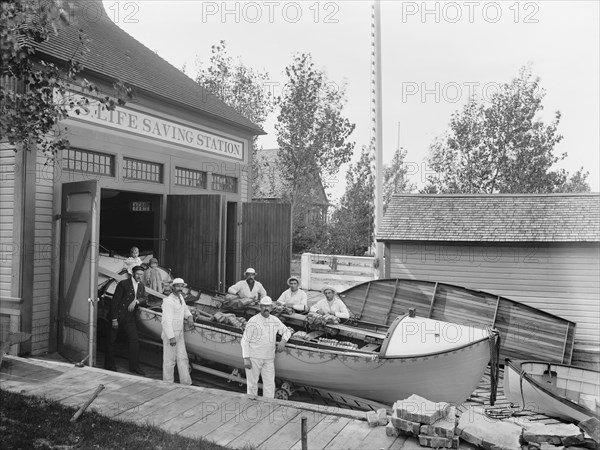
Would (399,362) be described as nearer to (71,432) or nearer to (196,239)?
(71,432)

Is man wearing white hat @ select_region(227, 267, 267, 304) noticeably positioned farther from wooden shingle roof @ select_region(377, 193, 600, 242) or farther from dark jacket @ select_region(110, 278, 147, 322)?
wooden shingle roof @ select_region(377, 193, 600, 242)

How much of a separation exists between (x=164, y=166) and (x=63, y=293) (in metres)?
4.43

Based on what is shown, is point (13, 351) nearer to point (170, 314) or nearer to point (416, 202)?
point (170, 314)

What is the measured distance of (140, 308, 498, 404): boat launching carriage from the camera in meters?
8.72

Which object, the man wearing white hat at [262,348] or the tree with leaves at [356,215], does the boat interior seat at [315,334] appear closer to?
the man wearing white hat at [262,348]

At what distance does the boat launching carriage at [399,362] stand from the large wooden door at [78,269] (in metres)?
2.87

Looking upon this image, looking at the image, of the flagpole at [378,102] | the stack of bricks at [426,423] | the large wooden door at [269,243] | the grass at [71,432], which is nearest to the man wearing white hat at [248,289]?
the large wooden door at [269,243]

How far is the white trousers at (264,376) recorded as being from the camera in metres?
9.26

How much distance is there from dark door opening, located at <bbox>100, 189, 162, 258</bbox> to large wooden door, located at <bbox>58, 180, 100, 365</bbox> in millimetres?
4017

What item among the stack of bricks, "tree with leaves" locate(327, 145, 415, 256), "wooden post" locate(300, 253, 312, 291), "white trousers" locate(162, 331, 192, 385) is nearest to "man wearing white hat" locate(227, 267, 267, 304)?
"white trousers" locate(162, 331, 192, 385)

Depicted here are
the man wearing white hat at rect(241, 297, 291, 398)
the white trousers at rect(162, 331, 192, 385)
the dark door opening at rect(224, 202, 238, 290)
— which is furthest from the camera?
the dark door opening at rect(224, 202, 238, 290)

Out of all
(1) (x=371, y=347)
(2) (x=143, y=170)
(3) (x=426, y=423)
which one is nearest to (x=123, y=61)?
(2) (x=143, y=170)

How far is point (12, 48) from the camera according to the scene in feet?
20.6

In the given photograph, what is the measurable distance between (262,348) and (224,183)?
850 cm
